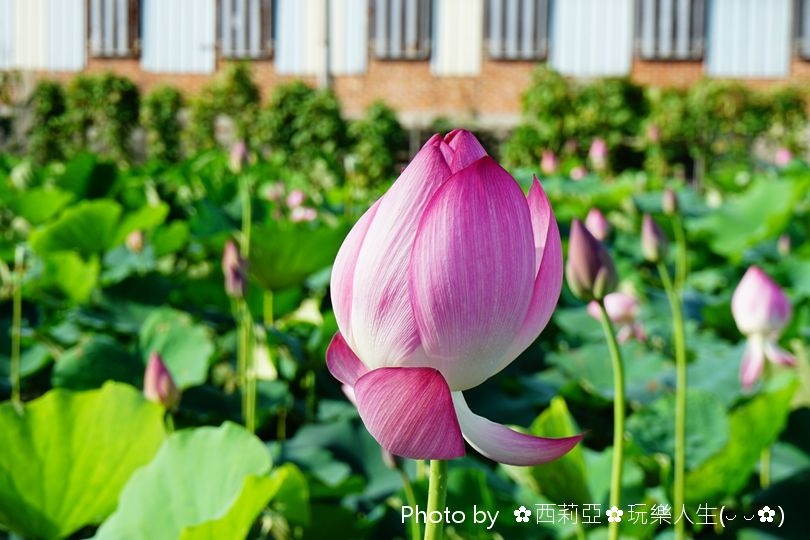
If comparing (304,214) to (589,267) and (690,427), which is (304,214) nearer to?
(690,427)

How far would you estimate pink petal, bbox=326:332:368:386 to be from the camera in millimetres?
417

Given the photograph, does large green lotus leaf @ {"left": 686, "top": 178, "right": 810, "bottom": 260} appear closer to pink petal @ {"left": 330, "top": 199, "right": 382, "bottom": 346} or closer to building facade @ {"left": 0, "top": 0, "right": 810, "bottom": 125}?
pink petal @ {"left": 330, "top": 199, "right": 382, "bottom": 346}

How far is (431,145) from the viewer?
1.24 ft

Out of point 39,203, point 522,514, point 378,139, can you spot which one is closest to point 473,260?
point 522,514

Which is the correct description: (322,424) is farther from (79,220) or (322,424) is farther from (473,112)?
(473,112)

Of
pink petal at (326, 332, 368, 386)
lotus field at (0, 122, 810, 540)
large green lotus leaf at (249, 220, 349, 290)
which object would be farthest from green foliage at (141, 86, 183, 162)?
pink petal at (326, 332, 368, 386)

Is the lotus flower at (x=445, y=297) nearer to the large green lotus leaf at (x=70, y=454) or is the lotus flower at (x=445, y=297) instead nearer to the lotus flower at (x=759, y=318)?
the large green lotus leaf at (x=70, y=454)

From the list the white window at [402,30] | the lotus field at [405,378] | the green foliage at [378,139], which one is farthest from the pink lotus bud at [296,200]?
the white window at [402,30]

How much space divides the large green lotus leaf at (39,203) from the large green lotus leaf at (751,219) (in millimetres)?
1114

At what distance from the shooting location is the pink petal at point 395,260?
377mm

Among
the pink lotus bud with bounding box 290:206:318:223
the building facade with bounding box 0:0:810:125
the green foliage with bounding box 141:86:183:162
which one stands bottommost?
the pink lotus bud with bounding box 290:206:318:223

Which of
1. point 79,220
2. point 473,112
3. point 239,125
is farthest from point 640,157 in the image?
point 79,220

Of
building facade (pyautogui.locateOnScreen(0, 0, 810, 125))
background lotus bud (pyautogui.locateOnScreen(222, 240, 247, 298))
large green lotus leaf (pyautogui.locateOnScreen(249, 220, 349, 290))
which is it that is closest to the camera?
background lotus bud (pyautogui.locateOnScreen(222, 240, 247, 298))

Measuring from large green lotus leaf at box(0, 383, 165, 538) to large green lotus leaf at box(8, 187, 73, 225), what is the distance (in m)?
1.15
